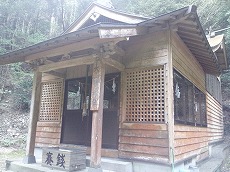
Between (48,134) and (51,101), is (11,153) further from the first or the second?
(51,101)

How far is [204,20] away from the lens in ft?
58.8

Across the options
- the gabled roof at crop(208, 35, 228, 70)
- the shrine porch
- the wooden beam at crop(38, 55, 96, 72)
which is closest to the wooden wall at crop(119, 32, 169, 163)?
the shrine porch

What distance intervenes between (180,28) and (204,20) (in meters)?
14.5

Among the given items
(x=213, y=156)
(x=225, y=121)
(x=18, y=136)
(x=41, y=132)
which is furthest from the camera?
(x=225, y=121)

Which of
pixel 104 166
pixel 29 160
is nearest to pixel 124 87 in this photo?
pixel 104 166

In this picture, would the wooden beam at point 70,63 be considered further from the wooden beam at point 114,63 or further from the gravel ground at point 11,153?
the gravel ground at point 11,153

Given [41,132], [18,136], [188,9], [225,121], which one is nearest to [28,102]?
[18,136]

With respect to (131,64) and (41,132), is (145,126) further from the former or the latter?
(41,132)

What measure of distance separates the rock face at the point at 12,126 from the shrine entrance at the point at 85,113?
514 cm

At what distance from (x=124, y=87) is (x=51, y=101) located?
3.10 meters

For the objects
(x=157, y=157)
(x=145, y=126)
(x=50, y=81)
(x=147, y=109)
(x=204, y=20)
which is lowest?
(x=157, y=157)

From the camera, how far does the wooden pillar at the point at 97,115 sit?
172 inches

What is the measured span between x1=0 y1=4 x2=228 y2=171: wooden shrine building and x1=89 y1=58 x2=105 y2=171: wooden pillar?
12 mm

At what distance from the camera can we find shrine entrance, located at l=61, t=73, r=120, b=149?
577cm
